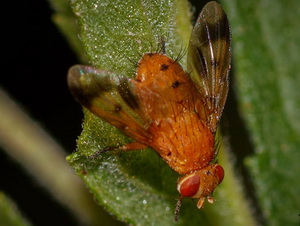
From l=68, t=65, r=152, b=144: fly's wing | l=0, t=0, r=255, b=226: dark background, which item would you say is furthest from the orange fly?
l=0, t=0, r=255, b=226: dark background

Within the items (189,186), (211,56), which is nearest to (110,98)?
(189,186)

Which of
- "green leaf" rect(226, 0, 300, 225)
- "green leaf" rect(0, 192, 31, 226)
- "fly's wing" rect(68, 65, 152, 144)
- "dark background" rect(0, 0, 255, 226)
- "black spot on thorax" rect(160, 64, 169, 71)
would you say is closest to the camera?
"fly's wing" rect(68, 65, 152, 144)

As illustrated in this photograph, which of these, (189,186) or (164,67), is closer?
(189,186)

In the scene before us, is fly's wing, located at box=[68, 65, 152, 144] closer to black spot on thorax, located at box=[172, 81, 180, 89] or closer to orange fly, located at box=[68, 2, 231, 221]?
orange fly, located at box=[68, 2, 231, 221]

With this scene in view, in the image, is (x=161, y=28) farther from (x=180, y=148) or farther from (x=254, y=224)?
(x=254, y=224)

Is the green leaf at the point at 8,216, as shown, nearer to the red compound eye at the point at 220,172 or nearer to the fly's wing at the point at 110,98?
the fly's wing at the point at 110,98

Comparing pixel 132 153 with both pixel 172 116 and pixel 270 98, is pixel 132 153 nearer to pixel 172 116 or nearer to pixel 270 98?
pixel 172 116

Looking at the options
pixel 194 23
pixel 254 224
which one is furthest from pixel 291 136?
pixel 194 23

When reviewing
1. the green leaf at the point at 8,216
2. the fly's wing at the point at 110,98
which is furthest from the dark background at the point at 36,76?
the fly's wing at the point at 110,98
